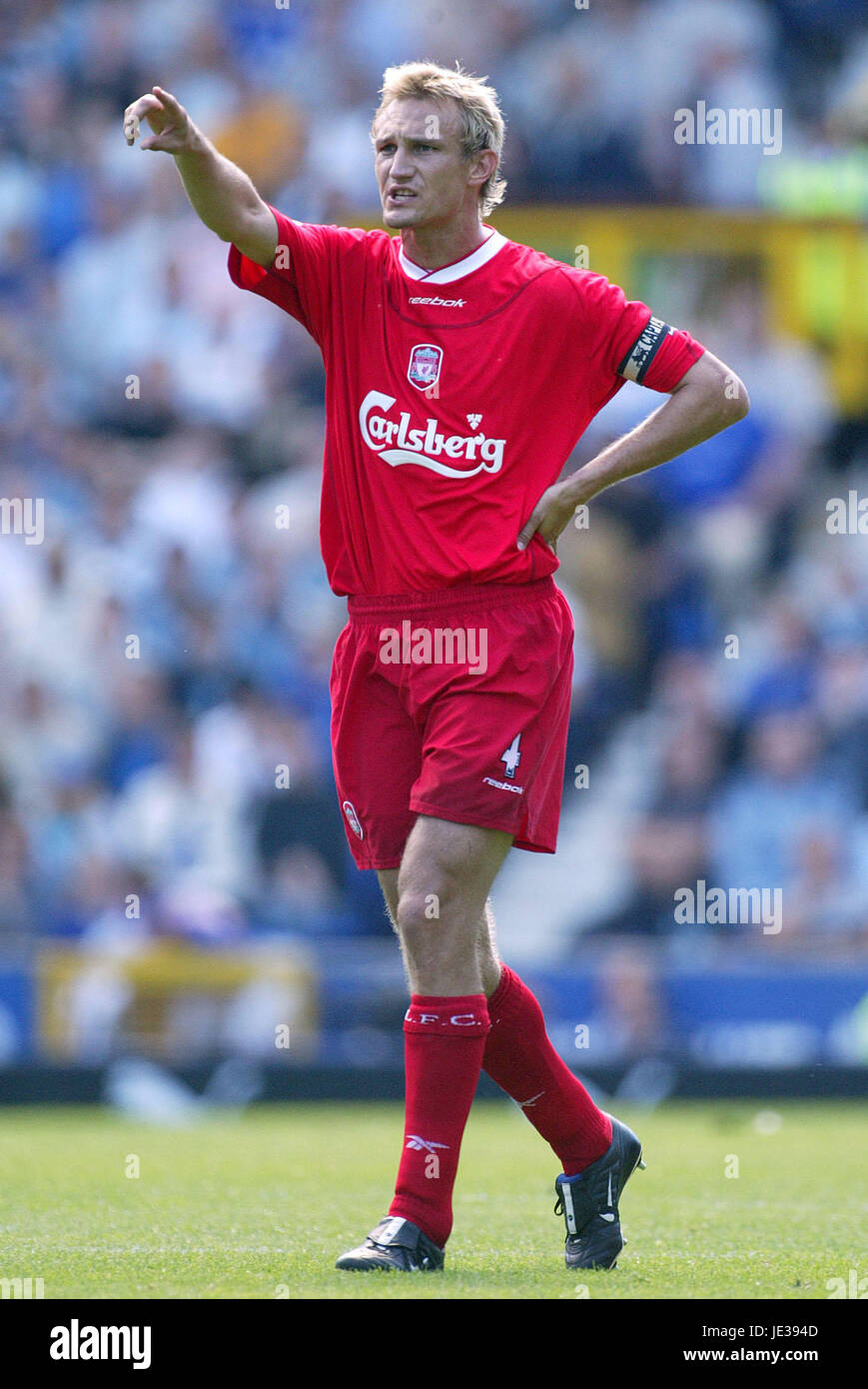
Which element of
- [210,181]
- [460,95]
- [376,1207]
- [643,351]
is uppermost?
[460,95]

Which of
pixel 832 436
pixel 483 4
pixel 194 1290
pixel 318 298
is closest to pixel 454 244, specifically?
pixel 318 298

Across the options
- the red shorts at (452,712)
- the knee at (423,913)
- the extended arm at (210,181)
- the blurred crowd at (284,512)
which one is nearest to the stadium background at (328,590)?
the blurred crowd at (284,512)

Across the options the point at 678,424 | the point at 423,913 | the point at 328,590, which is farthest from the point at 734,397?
the point at 328,590

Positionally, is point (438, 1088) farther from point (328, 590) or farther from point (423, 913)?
point (328, 590)

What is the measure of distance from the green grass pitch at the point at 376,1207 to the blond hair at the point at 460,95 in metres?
2.50

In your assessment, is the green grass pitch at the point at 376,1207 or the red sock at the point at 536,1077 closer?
the green grass pitch at the point at 376,1207

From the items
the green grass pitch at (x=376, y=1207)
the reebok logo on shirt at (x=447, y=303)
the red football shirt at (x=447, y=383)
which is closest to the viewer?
the green grass pitch at (x=376, y=1207)

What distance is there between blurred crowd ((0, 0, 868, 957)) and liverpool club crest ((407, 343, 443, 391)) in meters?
5.35

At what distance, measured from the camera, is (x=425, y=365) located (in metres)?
4.46

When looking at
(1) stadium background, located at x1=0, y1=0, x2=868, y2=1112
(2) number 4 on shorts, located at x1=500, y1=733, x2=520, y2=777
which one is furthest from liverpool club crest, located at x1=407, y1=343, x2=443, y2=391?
(1) stadium background, located at x1=0, y1=0, x2=868, y2=1112

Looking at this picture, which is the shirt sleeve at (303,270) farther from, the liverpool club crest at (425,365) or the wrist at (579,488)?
the wrist at (579,488)

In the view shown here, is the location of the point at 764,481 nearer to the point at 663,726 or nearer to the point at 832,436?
the point at 832,436

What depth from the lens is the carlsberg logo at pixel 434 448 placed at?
441cm

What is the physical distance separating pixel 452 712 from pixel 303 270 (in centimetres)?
110
